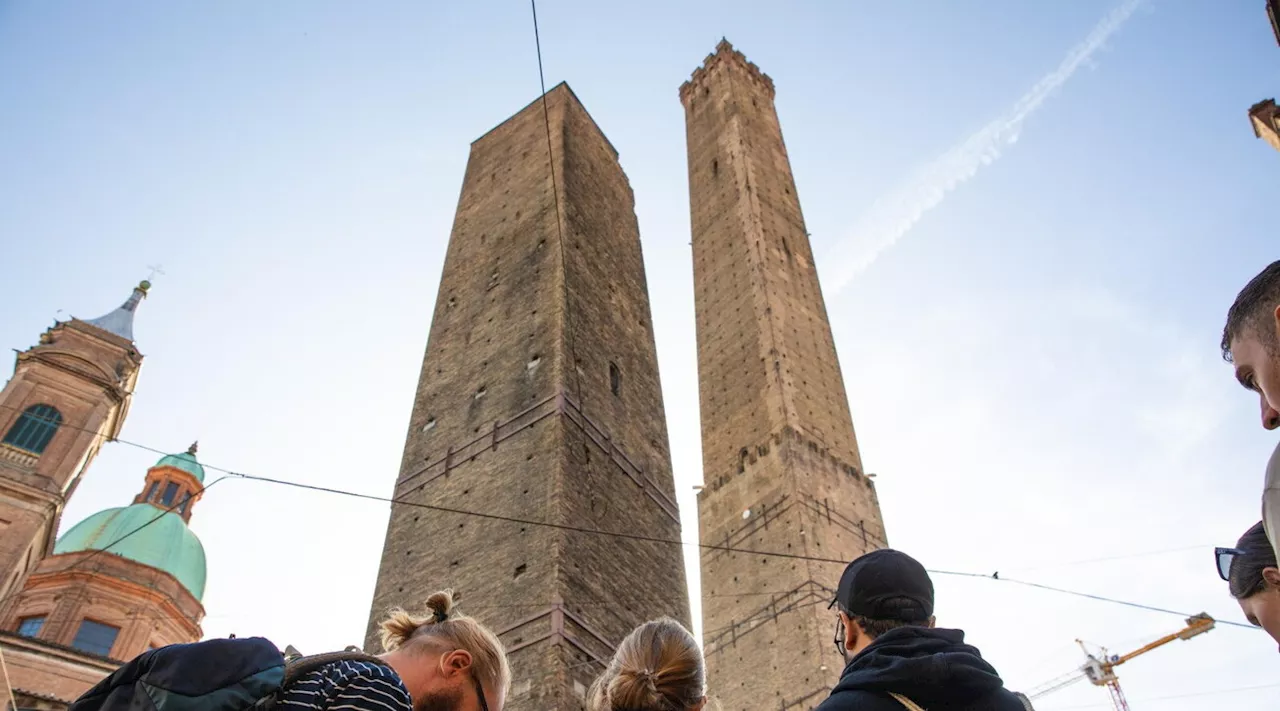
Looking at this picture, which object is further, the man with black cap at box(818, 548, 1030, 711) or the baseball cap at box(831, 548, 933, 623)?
the baseball cap at box(831, 548, 933, 623)

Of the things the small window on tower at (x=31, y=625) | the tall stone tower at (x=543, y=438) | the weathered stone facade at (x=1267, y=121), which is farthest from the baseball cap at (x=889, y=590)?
the small window on tower at (x=31, y=625)

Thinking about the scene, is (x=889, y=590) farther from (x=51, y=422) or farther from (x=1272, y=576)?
(x=51, y=422)

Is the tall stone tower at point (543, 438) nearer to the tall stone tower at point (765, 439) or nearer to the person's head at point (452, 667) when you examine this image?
the person's head at point (452, 667)

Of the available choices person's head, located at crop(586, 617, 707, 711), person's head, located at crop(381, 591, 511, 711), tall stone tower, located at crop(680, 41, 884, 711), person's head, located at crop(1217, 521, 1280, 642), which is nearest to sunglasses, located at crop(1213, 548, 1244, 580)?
person's head, located at crop(1217, 521, 1280, 642)

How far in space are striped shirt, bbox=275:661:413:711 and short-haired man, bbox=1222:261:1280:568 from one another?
4.77 ft

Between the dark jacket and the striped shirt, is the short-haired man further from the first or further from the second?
the striped shirt

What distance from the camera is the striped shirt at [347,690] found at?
1360 mm

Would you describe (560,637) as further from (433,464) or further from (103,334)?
(103,334)

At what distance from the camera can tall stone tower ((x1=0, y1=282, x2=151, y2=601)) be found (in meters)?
15.4

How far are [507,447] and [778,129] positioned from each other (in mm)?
21225

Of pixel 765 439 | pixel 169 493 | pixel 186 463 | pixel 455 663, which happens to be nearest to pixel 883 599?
pixel 455 663

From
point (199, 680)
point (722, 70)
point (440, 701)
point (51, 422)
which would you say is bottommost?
point (199, 680)

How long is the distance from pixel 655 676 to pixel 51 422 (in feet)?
62.5

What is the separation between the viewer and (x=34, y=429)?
54.7 feet
